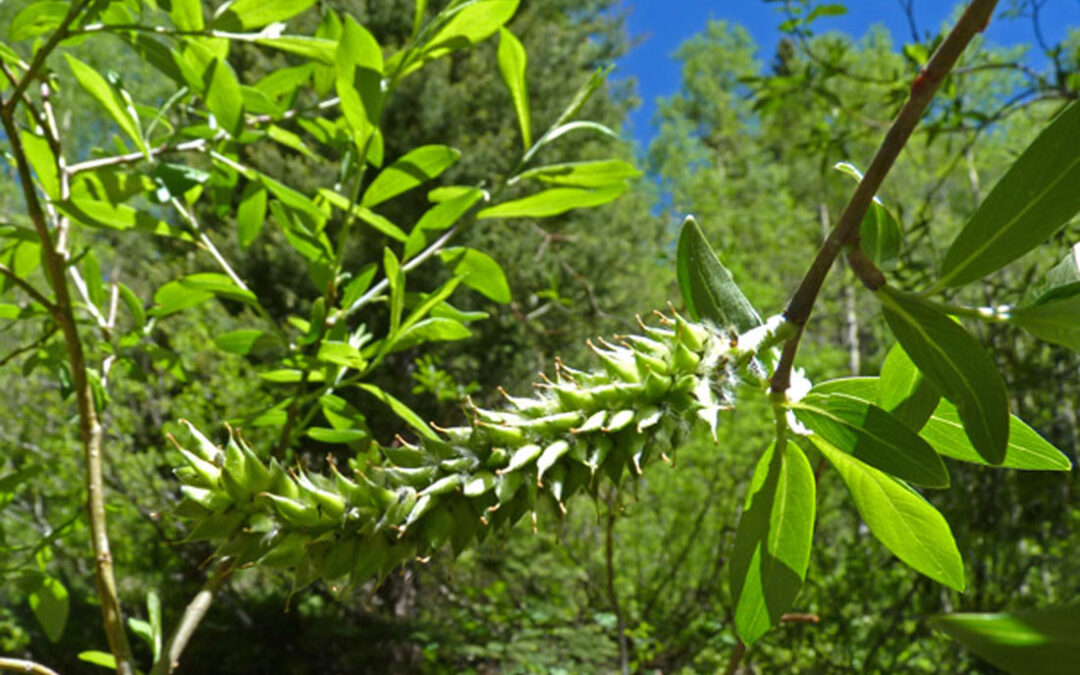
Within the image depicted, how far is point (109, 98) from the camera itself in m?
0.71

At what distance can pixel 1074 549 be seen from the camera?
141 inches

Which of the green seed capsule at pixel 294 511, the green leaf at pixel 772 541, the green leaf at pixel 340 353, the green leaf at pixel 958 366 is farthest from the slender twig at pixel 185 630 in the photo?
the green leaf at pixel 958 366

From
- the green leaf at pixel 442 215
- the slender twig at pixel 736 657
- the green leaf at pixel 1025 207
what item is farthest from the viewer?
the green leaf at pixel 442 215

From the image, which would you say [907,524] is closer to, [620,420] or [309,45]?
[620,420]

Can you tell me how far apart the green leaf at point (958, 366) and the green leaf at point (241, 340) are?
2.16ft

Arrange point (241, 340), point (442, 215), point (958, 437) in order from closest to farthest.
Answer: point (958, 437) → point (442, 215) → point (241, 340)

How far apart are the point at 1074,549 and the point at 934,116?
6.95 feet

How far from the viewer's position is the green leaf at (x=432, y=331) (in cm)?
69

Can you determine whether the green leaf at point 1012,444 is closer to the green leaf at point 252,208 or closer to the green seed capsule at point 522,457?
the green seed capsule at point 522,457

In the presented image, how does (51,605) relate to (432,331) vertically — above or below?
below

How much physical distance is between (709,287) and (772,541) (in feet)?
0.38

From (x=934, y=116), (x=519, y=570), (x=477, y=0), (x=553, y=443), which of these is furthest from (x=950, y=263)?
(x=519, y=570)

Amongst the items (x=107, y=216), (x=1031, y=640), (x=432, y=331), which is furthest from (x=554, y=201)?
(x=1031, y=640)

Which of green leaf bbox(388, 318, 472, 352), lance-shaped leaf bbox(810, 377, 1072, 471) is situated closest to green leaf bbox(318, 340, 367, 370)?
green leaf bbox(388, 318, 472, 352)
